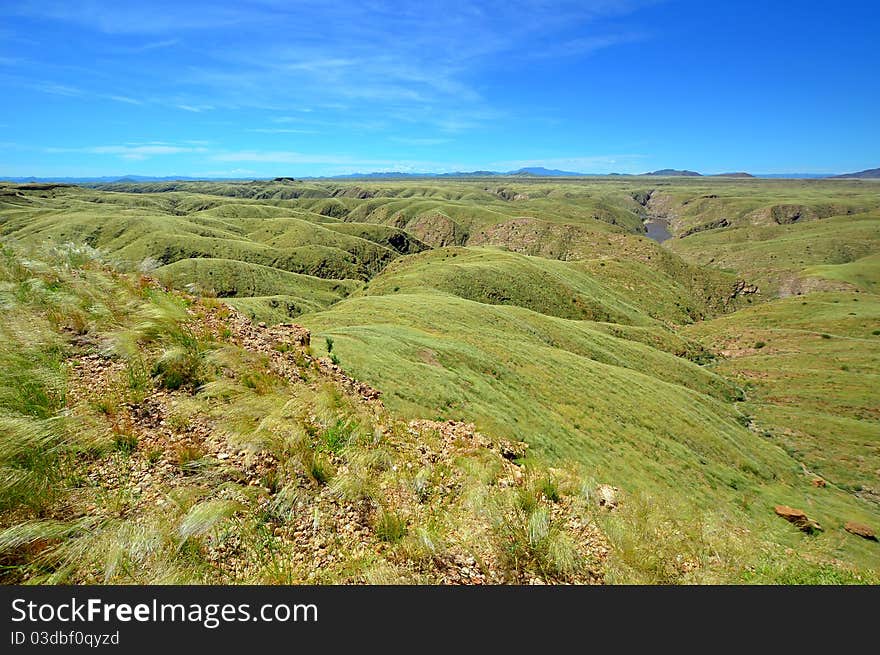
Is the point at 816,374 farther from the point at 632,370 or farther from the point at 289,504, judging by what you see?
the point at 289,504

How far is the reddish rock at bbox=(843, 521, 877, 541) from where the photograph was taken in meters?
23.4

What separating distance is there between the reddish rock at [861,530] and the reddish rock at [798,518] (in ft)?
8.87

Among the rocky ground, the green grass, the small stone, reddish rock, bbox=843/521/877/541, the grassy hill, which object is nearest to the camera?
the rocky ground

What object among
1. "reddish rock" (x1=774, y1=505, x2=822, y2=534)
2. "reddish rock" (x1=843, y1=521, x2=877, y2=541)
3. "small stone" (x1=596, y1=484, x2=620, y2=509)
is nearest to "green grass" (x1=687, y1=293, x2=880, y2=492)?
"reddish rock" (x1=843, y1=521, x2=877, y2=541)

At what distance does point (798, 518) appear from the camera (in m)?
23.0

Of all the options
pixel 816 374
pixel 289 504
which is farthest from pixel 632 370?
pixel 289 504

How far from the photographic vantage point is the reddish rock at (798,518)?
881 inches

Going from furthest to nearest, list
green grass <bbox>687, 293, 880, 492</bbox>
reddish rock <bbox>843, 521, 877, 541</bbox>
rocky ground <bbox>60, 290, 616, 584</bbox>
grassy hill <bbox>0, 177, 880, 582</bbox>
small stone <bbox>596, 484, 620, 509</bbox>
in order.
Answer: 1. green grass <bbox>687, 293, 880, 492</bbox>
2. reddish rock <bbox>843, 521, 877, 541</bbox>
3. small stone <bbox>596, 484, 620, 509</bbox>
4. grassy hill <bbox>0, 177, 880, 582</bbox>
5. rocky ground <bbox>60, 290, 616, 584</bbox>

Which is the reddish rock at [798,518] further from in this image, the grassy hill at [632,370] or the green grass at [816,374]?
the green grass at [816,374]

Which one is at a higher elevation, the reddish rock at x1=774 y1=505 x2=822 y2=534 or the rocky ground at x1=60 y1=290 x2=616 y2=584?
the rocky ground at x1=60 y1=290 x2=616 y2=584

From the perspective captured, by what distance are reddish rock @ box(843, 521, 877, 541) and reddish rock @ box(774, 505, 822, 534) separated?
2.70 m

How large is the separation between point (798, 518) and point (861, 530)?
475 centimetres

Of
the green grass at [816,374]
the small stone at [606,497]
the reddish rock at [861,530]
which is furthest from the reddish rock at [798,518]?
the small stone at [606,497]

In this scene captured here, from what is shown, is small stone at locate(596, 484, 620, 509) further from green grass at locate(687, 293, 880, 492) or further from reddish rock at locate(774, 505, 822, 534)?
green grass at locate(687, 293, 880, 492)
